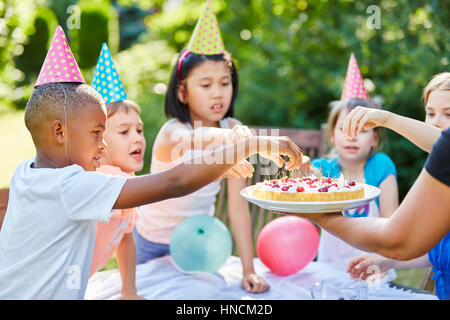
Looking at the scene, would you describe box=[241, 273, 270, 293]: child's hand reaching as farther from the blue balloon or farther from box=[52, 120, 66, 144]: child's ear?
box=[52, 120, 66, 144]: child's ear

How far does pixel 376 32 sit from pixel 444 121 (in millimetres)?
3003

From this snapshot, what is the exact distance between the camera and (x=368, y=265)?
2652 mm

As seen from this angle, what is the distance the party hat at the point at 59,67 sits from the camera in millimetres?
1986

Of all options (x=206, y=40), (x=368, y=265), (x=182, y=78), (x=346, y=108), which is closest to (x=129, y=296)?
(x=368, y=265)

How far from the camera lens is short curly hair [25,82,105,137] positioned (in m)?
1.86

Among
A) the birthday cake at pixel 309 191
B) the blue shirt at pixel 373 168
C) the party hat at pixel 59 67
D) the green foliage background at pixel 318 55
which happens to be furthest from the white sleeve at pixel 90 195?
the green foliage background at pixel 318 55

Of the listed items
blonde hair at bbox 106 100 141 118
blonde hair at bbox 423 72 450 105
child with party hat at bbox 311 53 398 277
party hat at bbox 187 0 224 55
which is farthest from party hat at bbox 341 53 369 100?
blonde hair at bbox 106 100 141 118

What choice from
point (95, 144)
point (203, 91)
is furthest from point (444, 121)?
point (95, 144)

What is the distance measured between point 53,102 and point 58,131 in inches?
4.5

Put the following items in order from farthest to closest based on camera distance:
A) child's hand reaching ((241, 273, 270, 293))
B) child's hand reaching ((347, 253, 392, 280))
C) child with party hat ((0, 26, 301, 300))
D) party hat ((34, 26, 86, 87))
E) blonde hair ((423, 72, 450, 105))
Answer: child's hand reaching ((241, 273, 270, 293)) < child's hand reaching ((347, 253, 392, 280)) < blonde hair ((423, 72, 450, 105)) < party hat ((34, 26, 86, 87)) < child with party hat ((0, 26, 301, 300))

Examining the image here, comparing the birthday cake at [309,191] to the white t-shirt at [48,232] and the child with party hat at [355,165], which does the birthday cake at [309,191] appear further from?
the child with party hat at [355,165]

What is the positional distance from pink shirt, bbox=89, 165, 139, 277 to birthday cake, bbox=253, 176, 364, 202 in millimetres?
845

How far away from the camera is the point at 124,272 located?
272 cm
